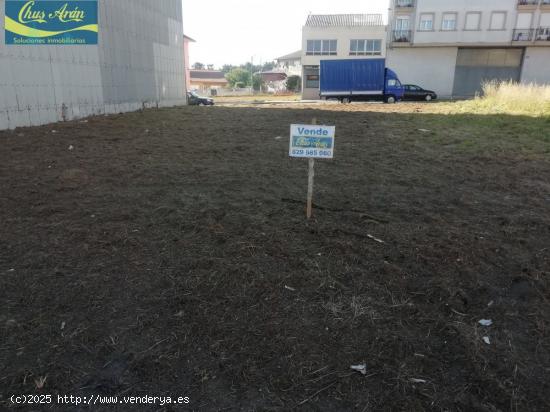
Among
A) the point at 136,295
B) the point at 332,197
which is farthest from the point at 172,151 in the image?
the point at 136,295

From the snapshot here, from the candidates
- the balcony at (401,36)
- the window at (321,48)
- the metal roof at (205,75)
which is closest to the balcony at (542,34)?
the balcony at (401,36)

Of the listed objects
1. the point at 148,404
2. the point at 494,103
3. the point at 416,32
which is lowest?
the point at 148,404

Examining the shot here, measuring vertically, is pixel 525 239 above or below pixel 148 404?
above

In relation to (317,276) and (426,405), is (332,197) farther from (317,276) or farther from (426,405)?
(426,405)

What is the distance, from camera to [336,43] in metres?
48.8

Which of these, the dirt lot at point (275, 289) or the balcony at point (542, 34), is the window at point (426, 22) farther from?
the dirt lot at point (275, 289)

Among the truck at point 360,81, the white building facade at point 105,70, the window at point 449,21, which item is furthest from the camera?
the window at point 449,21

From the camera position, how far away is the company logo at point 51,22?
10328 mm

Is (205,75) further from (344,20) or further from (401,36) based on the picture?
(401,36)

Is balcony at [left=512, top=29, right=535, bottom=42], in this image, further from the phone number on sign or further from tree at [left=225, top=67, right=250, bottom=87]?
tree at [left=225, top=67, right=250, bottom=87]

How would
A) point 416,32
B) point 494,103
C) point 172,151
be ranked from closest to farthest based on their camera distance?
point 172,151, point 494,103, point 416,32

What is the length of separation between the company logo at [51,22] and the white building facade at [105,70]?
0.78ft

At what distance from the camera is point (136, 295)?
128 inches

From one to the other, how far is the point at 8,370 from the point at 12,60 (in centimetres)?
1030
